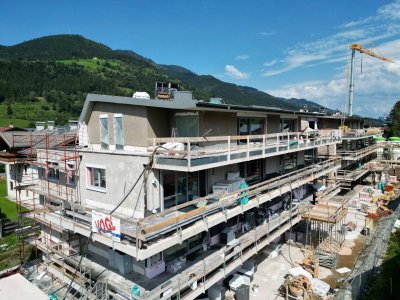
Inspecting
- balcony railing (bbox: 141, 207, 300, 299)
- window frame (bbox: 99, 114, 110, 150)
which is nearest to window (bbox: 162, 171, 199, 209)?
balcony railing (bbox: 141, 207, 300, 299)

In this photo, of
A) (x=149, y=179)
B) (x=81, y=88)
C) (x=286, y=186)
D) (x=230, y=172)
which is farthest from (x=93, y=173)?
(x=81, y=88)

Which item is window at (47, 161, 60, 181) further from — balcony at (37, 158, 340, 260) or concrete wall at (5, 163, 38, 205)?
concrete wall at (5, 163, 38, 205)

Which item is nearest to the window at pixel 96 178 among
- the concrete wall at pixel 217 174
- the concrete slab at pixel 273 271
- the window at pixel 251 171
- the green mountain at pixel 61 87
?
the concrete wall at pixel 217 174

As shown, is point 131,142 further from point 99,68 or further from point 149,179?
point 99,68

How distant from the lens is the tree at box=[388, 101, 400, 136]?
83688mm

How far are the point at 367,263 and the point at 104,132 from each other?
791 inches

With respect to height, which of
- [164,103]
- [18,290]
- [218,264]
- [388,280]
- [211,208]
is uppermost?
[164,103]

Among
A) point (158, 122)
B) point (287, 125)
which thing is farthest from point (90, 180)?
point (287, 125)

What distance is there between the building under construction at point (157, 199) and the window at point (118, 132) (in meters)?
0.05

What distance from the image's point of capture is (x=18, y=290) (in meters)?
12.5

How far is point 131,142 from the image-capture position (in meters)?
15.3

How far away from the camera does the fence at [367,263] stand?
57.8 feet

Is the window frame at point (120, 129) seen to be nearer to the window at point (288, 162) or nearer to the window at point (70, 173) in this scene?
the window at point (70, 173)

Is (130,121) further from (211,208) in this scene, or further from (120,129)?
(211,208)
